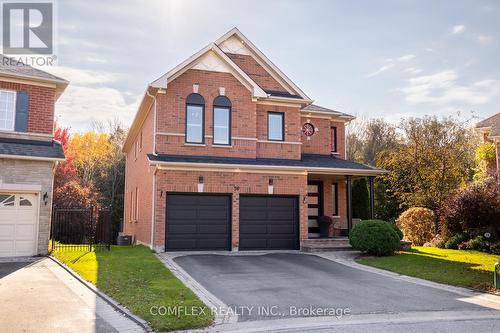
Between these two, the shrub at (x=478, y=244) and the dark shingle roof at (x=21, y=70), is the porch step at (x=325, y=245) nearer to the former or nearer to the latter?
the shrub at (x=478, y=244)

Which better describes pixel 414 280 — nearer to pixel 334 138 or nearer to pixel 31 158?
pixel 334 138

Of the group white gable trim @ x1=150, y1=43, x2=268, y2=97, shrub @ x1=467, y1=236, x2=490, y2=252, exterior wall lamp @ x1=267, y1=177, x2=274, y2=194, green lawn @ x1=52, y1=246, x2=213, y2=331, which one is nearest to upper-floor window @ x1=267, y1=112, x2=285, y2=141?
white gable trim @ x1=150, y1=43, x2=268, y2=97

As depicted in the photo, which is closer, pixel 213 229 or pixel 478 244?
pixel 213 229

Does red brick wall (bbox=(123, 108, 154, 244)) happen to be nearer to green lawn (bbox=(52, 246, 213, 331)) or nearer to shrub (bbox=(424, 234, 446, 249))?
green lawn (bbox=(52, 246, 213, 331))

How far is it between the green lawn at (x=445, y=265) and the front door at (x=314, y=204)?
5.17 metres

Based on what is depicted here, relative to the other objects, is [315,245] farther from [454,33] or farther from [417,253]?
[454,33]

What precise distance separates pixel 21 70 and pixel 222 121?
8121 millimetres

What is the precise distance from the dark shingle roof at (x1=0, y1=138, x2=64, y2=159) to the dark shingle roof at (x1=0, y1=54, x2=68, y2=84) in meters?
2.47

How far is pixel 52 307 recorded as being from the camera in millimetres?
8867

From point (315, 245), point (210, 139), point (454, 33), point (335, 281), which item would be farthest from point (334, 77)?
point (335, 281)

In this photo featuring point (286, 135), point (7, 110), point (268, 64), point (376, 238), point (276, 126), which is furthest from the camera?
point (268, 64)

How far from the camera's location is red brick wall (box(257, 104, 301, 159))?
65.3ft

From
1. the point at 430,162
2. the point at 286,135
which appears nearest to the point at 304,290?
the point at 286,135

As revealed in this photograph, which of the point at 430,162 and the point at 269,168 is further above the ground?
the point at 430,162
